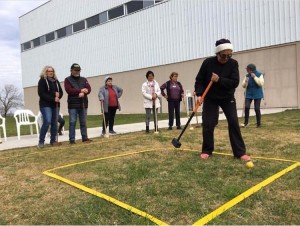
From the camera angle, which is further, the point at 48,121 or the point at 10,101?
the point at 10,101

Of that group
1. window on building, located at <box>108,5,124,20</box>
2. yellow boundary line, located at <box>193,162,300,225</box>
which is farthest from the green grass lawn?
window on building, located at <box>108,5,124,20</box>

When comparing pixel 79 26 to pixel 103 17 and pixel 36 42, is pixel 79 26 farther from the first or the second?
pixel 36 42

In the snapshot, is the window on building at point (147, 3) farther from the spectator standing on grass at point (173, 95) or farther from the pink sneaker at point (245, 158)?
the pink sneaker at point (245, 158)

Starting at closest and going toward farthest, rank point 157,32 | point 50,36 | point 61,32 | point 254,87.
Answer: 1. point 254,87
2. point 157,32
3. point 61,32
4. point 50,36

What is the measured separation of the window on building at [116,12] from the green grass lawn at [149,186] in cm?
1882

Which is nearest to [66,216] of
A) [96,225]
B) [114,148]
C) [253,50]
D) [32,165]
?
[96,225]

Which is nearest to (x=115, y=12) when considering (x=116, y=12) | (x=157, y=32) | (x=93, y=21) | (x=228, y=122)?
(x=116, y=12)

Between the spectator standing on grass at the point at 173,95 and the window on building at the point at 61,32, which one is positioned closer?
the spectator standing on grass at the point at 173,95

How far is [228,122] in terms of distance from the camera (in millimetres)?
5211

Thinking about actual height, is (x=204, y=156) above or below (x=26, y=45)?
below

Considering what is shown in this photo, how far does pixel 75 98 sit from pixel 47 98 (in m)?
0.61

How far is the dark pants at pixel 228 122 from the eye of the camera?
516cm

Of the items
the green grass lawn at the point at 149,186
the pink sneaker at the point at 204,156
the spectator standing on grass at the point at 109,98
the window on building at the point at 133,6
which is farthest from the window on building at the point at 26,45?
the pink sneaker at the point at 204,156

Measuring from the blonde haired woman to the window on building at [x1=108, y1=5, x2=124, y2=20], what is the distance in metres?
17.0
